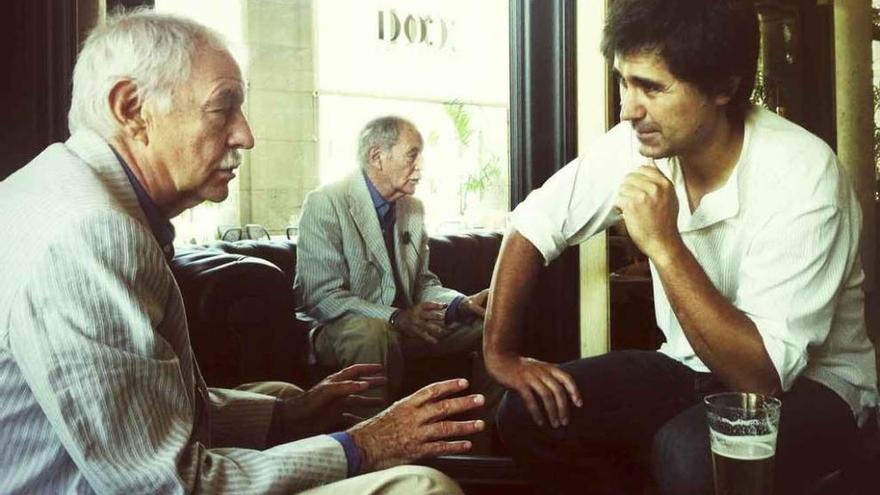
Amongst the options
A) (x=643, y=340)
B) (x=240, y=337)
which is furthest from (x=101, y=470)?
(x=643, y=340)

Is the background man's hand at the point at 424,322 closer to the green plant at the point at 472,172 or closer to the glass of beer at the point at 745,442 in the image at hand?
the green plant at the point at 472,172

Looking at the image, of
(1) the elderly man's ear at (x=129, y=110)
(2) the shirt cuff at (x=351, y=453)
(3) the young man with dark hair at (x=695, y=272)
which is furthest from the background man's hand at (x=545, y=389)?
(1) the elderly man's ear at (x=129, y=110)

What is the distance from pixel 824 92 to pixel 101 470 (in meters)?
2.07

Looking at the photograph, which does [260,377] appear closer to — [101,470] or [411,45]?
[101,470]

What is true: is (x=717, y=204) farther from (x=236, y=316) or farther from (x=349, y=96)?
(x=349, y=96)

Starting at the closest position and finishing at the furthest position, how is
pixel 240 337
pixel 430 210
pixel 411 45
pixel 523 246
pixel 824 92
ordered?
pixel 523 246 → pixel 824 92 → pixel 240 337 → pixel 430 210 → pixel 411 45

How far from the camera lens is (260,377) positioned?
2.38 metres

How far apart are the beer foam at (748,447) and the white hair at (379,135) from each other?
1965 millimetres

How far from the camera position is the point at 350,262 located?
2.74 m

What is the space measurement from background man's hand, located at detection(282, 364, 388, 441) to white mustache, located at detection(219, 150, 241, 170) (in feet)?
1.57

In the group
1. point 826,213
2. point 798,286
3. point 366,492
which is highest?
point 826,213

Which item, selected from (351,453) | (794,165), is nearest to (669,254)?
(794,165)

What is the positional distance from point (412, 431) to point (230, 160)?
56 cm

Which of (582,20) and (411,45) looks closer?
(582,20)
